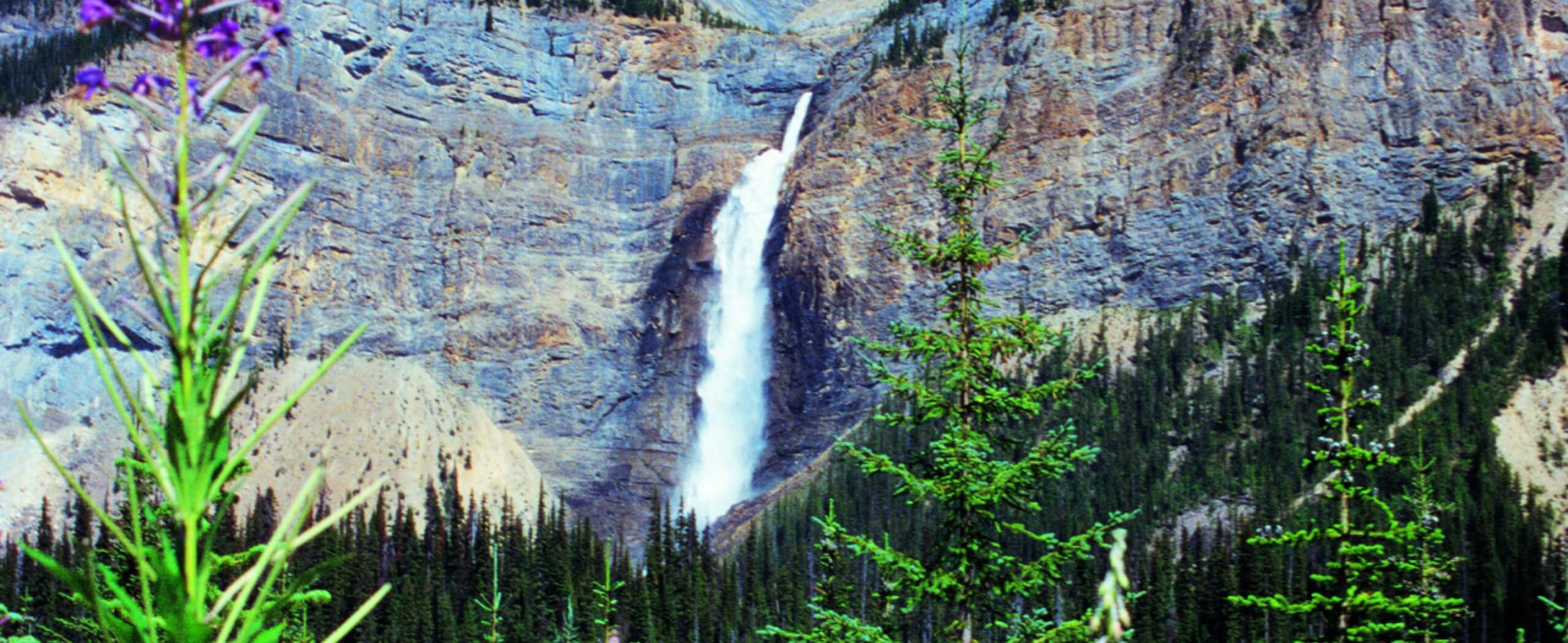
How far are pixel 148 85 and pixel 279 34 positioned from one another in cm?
48

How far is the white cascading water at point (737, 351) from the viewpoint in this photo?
166 meters

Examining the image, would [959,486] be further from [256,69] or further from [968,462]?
[256,69]

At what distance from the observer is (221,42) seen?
18.6ft

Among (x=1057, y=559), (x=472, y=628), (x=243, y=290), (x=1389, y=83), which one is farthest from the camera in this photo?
(x=1389, y=83)

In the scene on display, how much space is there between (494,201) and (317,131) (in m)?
20.5

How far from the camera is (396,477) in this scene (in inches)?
5979

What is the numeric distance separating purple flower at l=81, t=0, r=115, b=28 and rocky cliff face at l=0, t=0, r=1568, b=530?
15195 cm

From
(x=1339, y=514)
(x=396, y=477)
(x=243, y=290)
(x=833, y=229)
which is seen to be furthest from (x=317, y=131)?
(x=243, y=290)

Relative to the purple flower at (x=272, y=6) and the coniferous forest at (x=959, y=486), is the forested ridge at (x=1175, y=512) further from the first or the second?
the purple flower at (x=272, y=6)

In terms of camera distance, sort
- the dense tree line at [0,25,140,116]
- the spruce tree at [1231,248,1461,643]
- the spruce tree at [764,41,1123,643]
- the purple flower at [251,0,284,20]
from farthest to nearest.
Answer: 1. the dense tree line at [0,25,140,116]
2. the spruce tree at [1231,248,1461,643]
3. the spruce tree at [764,41,1123,643]
4. the purple flower at [251,0,284,20]

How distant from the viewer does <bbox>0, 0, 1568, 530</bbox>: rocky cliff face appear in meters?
160

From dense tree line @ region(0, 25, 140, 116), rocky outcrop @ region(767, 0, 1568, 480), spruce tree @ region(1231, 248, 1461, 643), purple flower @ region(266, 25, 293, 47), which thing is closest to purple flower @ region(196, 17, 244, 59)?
purple flower @ region(266, 25, 293, 47)

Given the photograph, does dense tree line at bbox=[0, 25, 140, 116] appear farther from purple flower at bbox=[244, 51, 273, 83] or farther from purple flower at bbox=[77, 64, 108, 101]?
purple flower at bbox=[77, 64, 108, 101]

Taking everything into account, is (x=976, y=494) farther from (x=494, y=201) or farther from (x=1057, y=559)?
(x=494, y=201)
